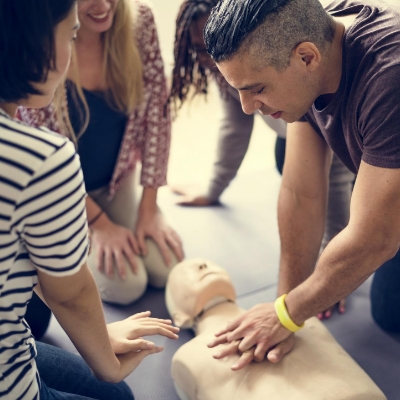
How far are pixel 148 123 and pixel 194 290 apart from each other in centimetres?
52

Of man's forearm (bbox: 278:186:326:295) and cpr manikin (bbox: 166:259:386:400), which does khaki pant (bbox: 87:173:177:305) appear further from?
man's forearm (bbox: 278:186:326:295)

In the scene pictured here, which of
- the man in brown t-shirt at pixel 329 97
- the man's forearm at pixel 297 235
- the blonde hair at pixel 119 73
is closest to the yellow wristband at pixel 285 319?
the man in brown t-shirt at pixel 329 97

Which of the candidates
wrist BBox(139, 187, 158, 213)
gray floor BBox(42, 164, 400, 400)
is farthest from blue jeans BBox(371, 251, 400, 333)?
wrist BBox(139, 187, 158, 213)

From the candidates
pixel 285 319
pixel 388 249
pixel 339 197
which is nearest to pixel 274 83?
pixel 388 249

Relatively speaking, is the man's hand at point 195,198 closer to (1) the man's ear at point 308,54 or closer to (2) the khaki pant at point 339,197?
(2) the khaki pant at point 339,197

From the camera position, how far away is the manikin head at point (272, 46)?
2.92ft

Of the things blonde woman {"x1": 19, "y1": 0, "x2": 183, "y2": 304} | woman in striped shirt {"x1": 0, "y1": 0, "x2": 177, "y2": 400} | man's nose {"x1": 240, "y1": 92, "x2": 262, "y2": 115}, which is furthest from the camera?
blonde woman {"x1": 19, "y1": 0, "x2": 183, "y2": 304}

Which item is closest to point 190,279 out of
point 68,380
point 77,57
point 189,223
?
point 68,380

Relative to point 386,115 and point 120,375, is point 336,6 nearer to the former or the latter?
point 386,115

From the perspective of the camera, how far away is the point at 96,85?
55.2 inches

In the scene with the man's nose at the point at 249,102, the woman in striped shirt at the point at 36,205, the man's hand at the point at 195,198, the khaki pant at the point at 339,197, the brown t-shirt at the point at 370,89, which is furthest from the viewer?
the man's hand at the point at 195,198

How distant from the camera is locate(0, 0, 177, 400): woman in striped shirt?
609mm

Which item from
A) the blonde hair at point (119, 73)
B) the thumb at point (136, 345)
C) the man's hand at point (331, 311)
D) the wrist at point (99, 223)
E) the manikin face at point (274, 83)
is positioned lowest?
the man's hand at point (331, 311)

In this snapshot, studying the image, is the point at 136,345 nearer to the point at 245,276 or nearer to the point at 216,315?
the point at 216,315
